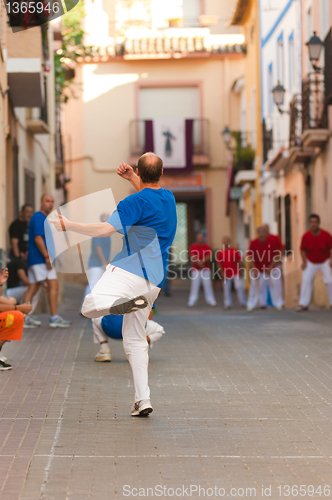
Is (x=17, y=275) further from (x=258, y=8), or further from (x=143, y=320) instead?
(x=258, y=8)

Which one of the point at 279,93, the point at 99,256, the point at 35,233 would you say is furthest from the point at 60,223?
the point at 279,93

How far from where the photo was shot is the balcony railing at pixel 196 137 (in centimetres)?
3212

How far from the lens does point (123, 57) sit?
1268 inches

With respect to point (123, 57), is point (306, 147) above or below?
below

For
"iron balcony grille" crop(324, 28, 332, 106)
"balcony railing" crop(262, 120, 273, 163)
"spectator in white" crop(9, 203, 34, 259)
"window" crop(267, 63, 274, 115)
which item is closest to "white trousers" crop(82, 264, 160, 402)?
"spectator in white" crop(9, 203, 34, 259)

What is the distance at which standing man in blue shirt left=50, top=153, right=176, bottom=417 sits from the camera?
17.7 feet

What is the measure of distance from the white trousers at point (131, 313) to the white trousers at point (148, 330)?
2141 mm

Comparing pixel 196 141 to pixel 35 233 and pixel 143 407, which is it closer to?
pixel 35 233

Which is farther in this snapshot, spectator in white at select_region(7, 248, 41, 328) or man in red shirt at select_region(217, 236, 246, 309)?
man in red shirt at select_region(217, 236, 246, 309)

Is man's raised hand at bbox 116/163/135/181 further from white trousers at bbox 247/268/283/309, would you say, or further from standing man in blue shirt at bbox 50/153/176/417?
white trousers at bbox 247/268/283/309

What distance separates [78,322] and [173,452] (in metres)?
8.01

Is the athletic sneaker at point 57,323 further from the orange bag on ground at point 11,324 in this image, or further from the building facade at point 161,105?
the building facade at point 161,105

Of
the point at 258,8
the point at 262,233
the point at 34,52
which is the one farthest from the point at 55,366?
the point at 258,8

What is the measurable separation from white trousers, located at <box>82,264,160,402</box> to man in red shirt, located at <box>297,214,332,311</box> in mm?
10403
